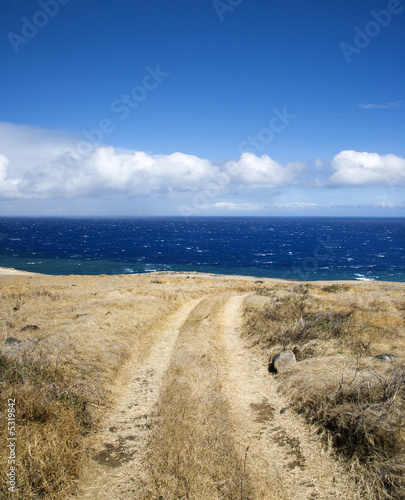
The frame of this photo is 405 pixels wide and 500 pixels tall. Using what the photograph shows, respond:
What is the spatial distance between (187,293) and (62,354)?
2017 centimetres

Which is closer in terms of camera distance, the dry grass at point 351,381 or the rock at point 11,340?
the dry grass at point 351,381

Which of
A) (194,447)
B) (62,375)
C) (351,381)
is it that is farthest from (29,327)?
(351,381)

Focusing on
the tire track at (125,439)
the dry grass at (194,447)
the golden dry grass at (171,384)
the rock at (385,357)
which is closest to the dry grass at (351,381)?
the golden dry grass at (171,384)

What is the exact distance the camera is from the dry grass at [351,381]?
666 centimetres

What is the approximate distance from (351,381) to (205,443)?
467 centimetres

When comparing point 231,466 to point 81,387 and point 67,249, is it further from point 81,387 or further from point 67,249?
point 67,249

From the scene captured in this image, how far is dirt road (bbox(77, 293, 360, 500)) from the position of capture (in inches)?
244

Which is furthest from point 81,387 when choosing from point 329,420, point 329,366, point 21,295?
point 21,295

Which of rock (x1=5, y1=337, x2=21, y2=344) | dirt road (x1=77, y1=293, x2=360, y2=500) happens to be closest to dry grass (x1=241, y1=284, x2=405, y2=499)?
dirt road (x1=77, y1=293, x2=360, y2=500)

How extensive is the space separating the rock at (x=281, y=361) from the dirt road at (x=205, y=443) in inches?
17.0

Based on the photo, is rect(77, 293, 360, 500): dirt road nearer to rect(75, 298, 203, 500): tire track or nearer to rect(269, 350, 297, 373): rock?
rect(75, 298, 203, 500): tire track

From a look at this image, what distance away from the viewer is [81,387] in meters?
9.55

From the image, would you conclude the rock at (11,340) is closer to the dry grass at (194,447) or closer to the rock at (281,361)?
the dry grass at (194,447)

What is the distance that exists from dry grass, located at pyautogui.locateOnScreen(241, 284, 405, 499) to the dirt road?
60cm
